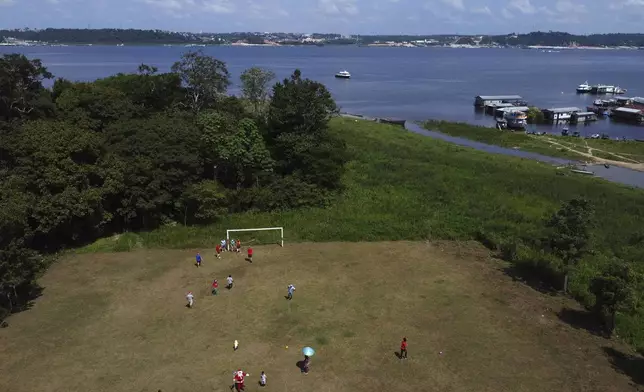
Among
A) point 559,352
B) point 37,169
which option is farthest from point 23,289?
point 559,352

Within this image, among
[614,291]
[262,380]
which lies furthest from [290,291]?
[614,291]

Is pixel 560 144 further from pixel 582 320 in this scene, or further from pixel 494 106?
pixel 582 320

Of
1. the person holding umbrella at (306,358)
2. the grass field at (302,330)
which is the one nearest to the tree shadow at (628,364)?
the grass field at (302,330)

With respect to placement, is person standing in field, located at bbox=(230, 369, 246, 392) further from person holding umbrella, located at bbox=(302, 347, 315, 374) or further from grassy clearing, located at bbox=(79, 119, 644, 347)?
grassy clearing, located at bbox=(79, 119, 644, 347)

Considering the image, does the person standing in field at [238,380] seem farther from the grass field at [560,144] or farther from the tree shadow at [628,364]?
the grass field at [560,144]

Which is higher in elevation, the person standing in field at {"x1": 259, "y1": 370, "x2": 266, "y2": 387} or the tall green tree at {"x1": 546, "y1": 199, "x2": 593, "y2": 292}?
the tall green tree at {"x1": 546, "y1": 199, "x2": 593, "y2": 292}

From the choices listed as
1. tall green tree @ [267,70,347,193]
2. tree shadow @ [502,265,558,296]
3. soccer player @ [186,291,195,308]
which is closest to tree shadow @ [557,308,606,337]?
tree shadow @ [502,265,558,296]
